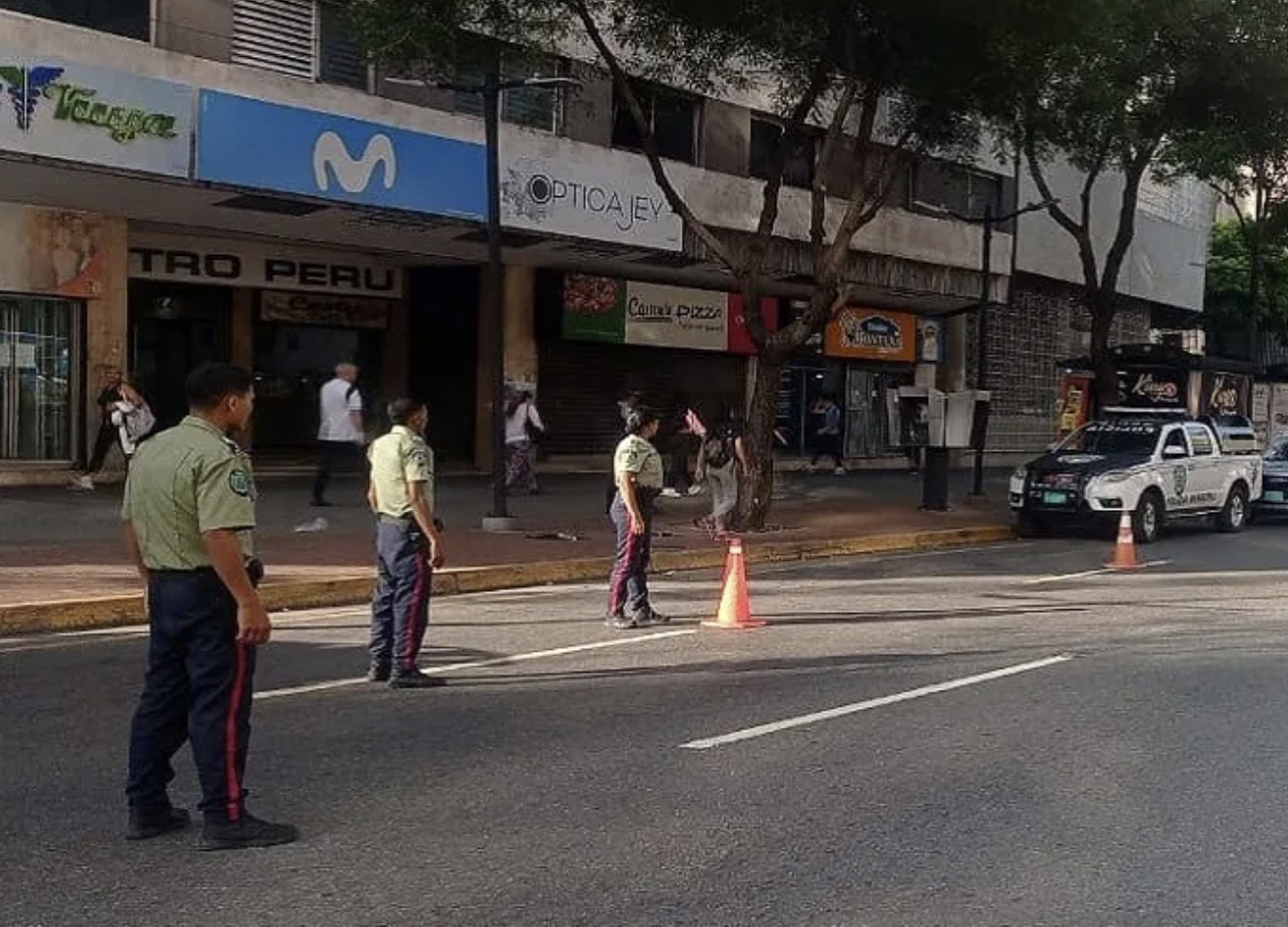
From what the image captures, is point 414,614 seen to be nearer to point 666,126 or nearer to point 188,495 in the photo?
point 188,495

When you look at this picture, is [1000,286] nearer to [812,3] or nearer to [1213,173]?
[1213,173]

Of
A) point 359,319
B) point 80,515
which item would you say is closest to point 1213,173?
point 359,319

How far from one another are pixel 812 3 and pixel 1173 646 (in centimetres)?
922

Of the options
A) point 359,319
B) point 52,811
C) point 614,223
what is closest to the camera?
point 52,811

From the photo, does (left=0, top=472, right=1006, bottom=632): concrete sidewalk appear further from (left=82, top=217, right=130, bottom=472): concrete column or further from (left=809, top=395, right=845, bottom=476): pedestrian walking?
(left=809, top=395, right=845, bottom=476): pedestrian walking

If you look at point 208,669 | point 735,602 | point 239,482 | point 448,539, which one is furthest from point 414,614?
point 448,539

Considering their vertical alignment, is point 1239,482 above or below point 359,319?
below

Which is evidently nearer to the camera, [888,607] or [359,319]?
[888,607]

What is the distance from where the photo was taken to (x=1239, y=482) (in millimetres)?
21469

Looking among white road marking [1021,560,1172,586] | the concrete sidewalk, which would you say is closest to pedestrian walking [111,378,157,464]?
the concrete sidewalk

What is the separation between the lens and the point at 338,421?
686 inches

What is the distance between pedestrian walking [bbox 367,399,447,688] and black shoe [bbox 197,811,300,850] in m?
3.05

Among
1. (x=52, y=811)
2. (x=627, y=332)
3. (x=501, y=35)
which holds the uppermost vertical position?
(x=501, y=35)

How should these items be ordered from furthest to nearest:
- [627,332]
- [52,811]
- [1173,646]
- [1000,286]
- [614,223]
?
[1000,286] < [627,332] < [614,223] < [1173,646] < [52,811]
